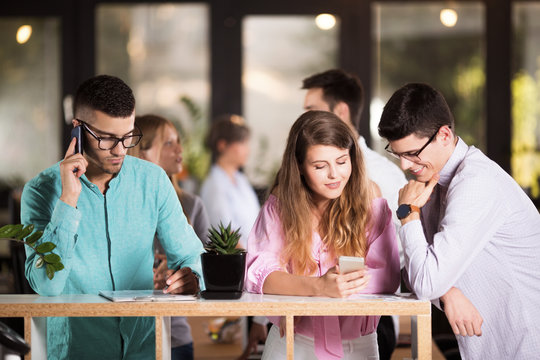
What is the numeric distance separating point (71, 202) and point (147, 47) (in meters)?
5.02

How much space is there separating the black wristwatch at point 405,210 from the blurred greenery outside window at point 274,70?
4723 millimetres

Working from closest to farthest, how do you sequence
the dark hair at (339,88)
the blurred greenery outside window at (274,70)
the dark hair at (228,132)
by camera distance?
1. the dark hair at (339,88)
2. the dark hair at (228,132)
3. the blurred greenery outside window at (274,70)

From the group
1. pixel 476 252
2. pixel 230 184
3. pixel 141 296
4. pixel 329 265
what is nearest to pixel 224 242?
pixel 141 296

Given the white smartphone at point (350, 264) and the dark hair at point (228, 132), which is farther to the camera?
the dark hair at point (228, 132)

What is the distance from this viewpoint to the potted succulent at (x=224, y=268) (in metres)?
2.07

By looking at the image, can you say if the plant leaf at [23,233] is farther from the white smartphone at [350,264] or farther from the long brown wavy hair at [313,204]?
the white smartphone at [350,264]

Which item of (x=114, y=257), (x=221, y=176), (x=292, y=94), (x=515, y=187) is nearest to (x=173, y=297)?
(x=114, y=257)

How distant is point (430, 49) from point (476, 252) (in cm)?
500

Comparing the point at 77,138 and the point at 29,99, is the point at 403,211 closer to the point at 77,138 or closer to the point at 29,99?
the point at 77,138

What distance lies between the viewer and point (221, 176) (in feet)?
18.3

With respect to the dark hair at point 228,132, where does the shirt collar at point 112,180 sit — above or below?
below

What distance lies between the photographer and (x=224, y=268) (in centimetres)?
208

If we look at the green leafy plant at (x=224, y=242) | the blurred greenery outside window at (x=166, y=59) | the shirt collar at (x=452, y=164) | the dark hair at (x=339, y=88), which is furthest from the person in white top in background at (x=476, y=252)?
the blurred greenery outside window at (x=166, y=59)

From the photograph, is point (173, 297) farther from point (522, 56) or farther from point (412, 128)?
point (522, 56)
